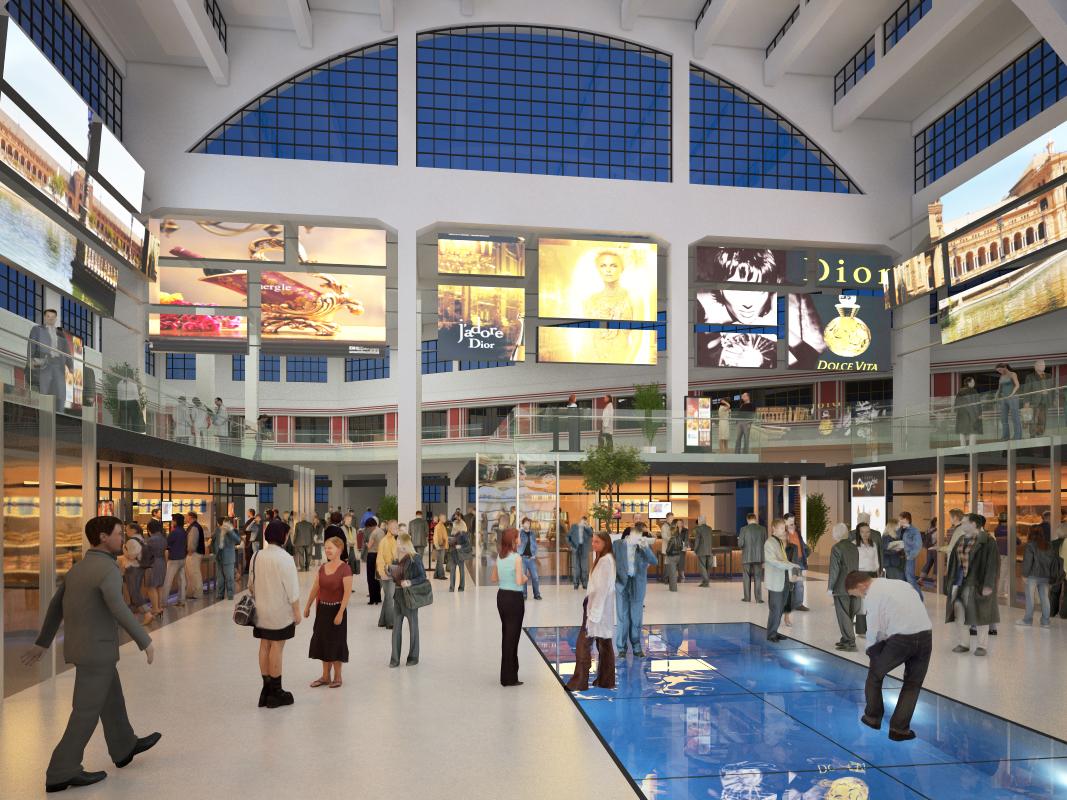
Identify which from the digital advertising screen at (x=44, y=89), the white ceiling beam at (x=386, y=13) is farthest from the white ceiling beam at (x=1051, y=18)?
the digital advertising screen at (x=44, y=89)

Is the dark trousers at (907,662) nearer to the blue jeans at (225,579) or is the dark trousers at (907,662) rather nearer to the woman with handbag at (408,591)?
the woman with handbag at (408,591)

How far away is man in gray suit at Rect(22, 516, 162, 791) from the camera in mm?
5230

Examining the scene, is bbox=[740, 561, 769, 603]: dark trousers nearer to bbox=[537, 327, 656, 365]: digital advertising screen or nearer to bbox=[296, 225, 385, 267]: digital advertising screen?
bbox=[537, 327, 656, 365]: digital advertising screen

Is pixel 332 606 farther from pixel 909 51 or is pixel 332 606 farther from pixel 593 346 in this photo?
pixel 909 51

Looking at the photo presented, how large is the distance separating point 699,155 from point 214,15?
55.0ft

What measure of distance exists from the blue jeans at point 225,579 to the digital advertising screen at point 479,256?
13.8 meters

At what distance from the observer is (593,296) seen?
2762 centimetres

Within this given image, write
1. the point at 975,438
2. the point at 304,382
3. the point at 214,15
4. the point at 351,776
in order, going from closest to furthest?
the point at 351,776, the point at 975,438, the point at 214,15, the point at 304,382

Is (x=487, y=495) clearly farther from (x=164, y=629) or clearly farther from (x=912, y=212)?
(x=912, y=212)

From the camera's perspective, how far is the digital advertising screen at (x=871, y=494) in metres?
16.8

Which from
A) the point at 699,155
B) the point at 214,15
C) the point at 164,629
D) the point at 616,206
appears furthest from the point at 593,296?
the point at 164,629

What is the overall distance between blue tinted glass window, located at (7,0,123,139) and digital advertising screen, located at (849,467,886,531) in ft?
70.8

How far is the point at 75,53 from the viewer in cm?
2270

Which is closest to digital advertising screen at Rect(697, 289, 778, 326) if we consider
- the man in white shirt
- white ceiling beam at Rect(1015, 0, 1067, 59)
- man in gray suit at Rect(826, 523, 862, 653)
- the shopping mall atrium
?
the shopping mall atrium
